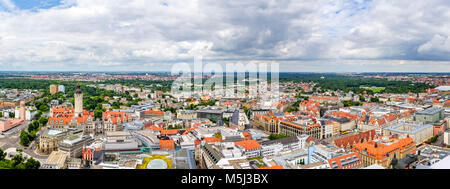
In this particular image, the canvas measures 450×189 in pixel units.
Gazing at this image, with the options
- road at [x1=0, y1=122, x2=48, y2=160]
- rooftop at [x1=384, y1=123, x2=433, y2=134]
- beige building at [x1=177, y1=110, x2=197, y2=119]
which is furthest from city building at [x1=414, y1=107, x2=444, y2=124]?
road at [x1=0, y1=122, x2=48, y2=160]

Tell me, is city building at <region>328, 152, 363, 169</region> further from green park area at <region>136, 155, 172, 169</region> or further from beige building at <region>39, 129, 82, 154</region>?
beige building at <region>39, 129, 82, 154</region>

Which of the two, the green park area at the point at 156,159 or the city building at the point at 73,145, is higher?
the green park area at the point at 156,159

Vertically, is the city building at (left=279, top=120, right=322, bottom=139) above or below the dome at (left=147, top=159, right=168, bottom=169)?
below

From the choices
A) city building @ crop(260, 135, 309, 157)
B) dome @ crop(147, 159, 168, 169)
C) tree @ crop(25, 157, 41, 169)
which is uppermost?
dome @ crop(147, 159, 168, 169)

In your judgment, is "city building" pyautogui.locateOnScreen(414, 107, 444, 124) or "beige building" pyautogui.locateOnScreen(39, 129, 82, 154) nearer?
"beige building" pyautogui.locateOnScreen(39, 129, 82, 154)

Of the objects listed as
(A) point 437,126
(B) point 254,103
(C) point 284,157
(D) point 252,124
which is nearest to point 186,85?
(B) point 254,103

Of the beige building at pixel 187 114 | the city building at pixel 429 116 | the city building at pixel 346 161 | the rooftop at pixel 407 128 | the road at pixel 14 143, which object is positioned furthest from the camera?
the beige building at pixel 187 114

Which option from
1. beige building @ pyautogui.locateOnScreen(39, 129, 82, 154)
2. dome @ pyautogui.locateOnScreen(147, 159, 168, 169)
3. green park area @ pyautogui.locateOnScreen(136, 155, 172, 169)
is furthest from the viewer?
beige building @ pyautogui.locateOnScreen(39, 129, 82, 154)

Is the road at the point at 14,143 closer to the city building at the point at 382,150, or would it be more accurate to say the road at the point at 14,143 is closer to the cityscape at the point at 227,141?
the cityscape at the point at 227,141

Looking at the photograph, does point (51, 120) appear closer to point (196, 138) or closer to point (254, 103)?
point (196, 138)

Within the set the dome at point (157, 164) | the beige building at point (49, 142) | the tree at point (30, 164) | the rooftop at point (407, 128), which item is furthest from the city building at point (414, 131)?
the beige building at point (49, 142)

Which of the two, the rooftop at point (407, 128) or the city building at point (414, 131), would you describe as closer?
the city building at point (414, 131)
